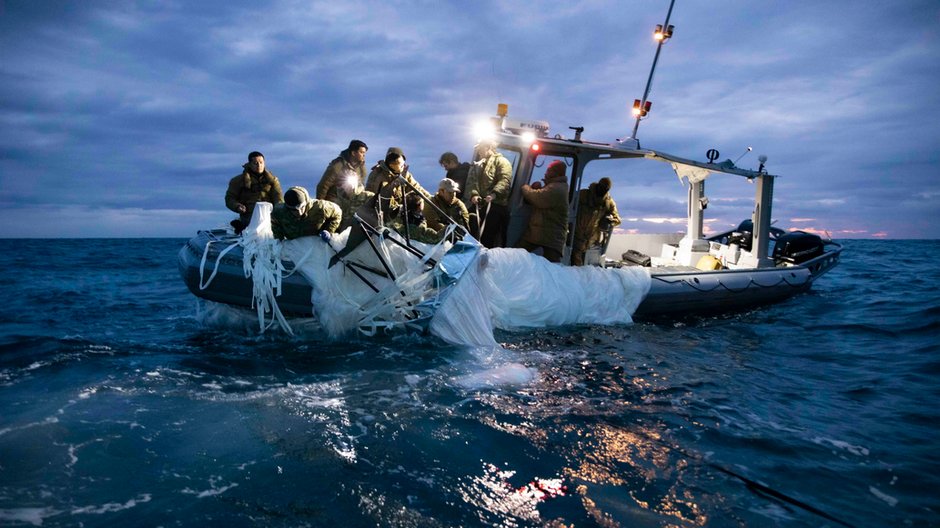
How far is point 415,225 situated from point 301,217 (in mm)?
1309

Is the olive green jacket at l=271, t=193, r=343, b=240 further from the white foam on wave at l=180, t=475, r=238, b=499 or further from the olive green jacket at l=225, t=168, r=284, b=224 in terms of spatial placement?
the white foam on wave at l=180, t=475, r=238, b=499

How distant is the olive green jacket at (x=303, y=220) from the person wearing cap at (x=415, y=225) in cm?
74

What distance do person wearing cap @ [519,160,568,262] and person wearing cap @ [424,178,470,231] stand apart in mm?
986

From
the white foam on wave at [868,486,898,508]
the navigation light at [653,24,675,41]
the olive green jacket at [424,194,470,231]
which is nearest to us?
the white foam on wave at [868,486,898,508]

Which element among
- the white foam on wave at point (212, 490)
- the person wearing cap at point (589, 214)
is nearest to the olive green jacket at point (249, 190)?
the person wearing cap at point (589, 214)

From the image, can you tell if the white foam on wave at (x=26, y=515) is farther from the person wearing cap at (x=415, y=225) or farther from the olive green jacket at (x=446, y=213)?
the olive green jacket at (x=446, y=213)

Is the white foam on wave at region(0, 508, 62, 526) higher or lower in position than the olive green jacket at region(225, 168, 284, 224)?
lower

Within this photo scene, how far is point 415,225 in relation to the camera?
600 centimetres

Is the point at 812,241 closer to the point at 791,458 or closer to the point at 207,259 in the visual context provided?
the point at 791,458

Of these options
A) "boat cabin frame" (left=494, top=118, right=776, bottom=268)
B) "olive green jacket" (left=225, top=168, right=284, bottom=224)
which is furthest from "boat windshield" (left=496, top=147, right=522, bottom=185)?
"olive green jacket" (left=225, top=168, right=284, bottom=224)

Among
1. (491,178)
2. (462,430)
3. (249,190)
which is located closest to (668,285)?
(491,178)

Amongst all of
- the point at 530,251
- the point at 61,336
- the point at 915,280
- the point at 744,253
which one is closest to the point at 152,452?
the point at 61,336

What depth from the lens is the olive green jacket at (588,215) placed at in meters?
7.67

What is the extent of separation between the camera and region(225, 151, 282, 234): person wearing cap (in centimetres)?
682
